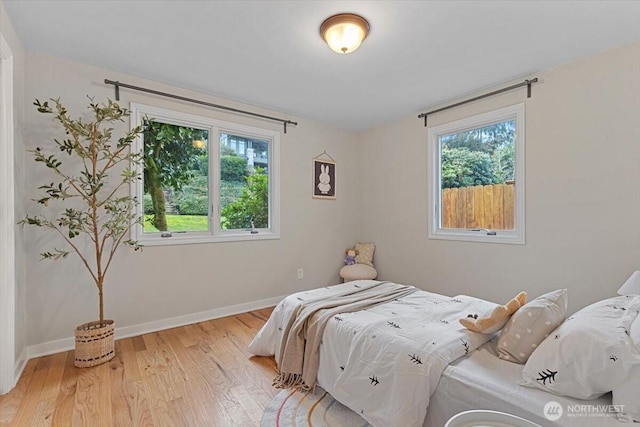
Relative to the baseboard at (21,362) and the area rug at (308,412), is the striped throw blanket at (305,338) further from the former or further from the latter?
the baseboard at (21,362)

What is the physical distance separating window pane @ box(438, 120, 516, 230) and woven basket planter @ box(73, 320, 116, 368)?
3492 millimetres

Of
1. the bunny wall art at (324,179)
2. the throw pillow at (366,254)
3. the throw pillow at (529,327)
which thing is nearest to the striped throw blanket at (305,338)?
the throw pillow at (529,327)

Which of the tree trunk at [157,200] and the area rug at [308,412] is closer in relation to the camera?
the area rug at [308,412]

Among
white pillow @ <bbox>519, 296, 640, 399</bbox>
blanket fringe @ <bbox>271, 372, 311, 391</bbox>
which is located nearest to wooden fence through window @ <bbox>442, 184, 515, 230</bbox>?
white pillow @ <bbox>519, 296, 640, 399</bbox>

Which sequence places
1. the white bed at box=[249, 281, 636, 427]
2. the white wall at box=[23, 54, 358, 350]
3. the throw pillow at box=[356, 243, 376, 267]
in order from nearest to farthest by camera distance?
the white bed at box=[249, 281, 636, 427]
the white wall at box=[23, 54, 358, 350]
the throw pillow at box=[356, 243, 376, 267]

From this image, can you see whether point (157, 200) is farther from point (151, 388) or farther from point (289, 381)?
point (289, 381)

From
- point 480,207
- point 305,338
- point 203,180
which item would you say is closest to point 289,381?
point 305,338

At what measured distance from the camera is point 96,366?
7.21 ft

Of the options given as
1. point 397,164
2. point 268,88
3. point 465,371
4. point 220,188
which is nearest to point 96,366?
point 220,188

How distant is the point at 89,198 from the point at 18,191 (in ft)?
1.34

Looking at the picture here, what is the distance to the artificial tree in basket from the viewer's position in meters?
2.19

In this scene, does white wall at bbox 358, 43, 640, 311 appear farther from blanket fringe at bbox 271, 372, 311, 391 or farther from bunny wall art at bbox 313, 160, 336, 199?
blanket fringe at bbox 271, 372, 311, 391

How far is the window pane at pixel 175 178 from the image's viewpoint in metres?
2.95

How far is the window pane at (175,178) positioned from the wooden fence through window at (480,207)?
2.82 metres
